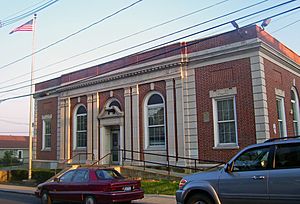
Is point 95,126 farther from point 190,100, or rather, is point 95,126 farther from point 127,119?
point 190,100

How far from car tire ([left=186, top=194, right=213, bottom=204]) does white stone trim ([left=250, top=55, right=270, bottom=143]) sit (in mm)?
9780

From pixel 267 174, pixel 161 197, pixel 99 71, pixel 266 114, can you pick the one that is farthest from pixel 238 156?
pixel 99 71

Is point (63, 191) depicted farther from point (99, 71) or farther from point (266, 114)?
point (99, 71)

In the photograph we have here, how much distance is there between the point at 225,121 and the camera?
1859cm

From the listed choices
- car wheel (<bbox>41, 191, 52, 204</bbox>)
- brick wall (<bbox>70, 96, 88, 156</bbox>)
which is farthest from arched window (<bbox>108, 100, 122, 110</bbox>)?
car wheel (<bbox>41, 191, 52, 204</bbox>)

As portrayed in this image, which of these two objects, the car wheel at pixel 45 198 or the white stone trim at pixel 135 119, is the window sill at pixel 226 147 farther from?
the car wheel at pixel 45 198

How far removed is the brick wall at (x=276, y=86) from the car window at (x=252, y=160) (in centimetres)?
1040

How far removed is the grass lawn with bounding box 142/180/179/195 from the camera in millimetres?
15173

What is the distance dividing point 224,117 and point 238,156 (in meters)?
11.0

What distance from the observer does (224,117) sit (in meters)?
18.7

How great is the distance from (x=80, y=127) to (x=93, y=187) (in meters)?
15.3

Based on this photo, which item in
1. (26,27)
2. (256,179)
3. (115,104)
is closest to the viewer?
(256,179)

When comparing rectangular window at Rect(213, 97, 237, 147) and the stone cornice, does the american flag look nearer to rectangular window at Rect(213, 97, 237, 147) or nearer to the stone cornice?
the stone cornice

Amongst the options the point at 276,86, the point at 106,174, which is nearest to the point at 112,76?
the point at 276,86
